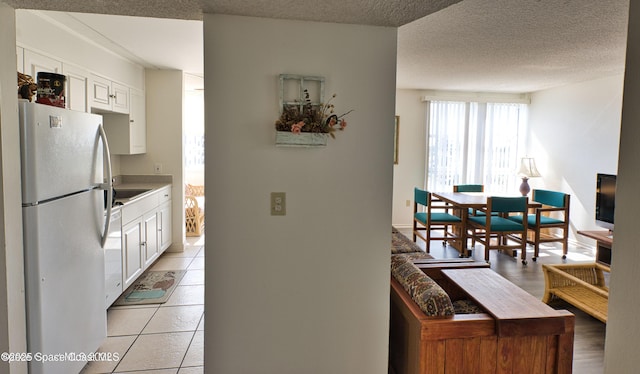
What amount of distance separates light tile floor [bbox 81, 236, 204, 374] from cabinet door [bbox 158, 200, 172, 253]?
84 cm

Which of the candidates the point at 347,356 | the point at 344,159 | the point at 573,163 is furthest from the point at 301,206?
the point at 573,163

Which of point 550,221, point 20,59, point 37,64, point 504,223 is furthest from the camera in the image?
point 550,221

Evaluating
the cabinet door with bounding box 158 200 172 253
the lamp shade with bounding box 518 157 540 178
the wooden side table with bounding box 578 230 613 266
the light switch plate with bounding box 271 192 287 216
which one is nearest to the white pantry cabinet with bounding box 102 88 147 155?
the cabinet door with bounding box 158 200 172 253

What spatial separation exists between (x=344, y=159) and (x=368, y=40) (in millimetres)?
597

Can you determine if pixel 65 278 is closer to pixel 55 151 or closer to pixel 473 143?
pixel 55 151

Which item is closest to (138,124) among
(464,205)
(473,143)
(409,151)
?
(464,205)

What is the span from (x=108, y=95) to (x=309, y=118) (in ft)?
8.98

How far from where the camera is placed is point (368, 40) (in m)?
1.83

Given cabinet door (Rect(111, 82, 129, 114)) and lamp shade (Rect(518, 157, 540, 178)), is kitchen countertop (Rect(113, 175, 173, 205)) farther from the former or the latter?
lamp shade (Rect(518, 157, 540, 178))

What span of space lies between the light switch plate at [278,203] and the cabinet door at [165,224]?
2.83 meters

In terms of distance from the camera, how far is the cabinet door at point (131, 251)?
10.6ft

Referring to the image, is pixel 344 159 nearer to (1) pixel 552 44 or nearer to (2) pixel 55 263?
(2) pixel 55 263

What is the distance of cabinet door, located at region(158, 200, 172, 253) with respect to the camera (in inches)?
168

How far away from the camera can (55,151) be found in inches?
74.5
